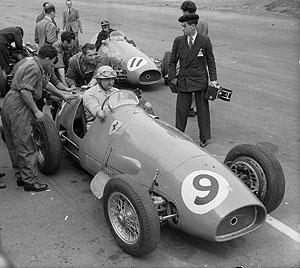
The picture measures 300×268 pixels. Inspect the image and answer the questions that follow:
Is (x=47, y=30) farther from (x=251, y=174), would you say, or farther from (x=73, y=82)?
(x=251, y=174)

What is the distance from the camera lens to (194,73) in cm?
701

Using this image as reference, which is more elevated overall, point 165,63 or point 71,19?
point 165,63

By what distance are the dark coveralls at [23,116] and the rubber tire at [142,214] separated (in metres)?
1.70

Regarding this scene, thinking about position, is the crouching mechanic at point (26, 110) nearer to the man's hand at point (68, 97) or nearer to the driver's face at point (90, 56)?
the man's hand at point (68, 97)

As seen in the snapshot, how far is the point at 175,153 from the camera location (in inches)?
197

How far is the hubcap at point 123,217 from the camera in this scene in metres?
4.54

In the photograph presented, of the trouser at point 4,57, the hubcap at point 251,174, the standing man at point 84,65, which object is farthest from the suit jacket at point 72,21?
the hubcap at point 251,174

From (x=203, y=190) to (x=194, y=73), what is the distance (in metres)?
2.78

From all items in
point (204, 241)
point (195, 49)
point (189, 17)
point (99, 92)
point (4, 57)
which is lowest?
point (204, 241)

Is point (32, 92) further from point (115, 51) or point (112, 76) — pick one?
point (115, 51)

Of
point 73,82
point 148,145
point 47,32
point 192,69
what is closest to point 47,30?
point 47,32

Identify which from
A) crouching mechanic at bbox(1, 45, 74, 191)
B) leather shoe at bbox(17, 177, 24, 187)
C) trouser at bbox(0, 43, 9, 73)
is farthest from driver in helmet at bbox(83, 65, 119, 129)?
trouser at bbox(0, 43, 9, 73)

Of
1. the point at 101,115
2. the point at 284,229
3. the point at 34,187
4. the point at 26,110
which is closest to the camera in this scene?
the point at 284,229

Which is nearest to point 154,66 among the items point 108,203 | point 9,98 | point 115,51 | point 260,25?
point 115,51
